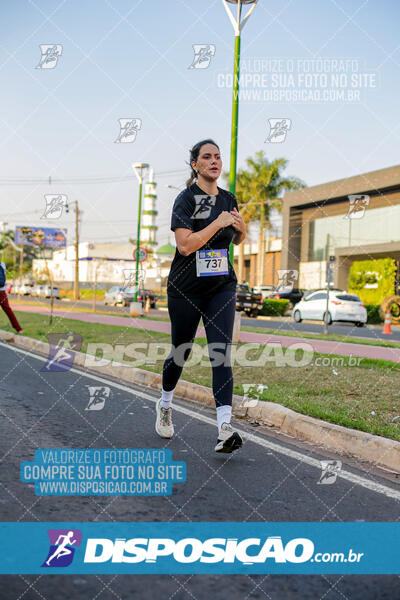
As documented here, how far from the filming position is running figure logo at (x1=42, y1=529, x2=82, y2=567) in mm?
2639

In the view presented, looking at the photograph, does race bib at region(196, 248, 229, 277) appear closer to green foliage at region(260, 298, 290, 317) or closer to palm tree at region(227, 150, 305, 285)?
green foliage at region(260, 298, 290, 317)

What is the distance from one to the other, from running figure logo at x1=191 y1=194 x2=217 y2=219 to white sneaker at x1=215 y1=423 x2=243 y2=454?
1403mm

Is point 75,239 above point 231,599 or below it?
above

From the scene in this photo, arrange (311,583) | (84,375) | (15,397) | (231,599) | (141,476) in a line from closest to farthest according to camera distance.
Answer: (231,599)
(311,583)
(141,476)
(15,397)
(84,375)

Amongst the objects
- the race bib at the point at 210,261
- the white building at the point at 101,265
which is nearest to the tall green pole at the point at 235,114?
the race bib at the point at 210,261

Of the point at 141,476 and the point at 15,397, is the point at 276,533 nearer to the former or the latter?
the point at 141,476

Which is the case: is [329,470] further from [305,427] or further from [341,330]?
[341,330]

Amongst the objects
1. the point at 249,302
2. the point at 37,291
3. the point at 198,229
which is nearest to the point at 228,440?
the point at 198,229

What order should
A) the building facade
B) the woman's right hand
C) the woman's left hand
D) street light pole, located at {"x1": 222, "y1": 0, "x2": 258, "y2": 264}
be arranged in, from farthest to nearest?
the building facade
street light pole, located at {"x1": 222, "y1": 0, "x2": 258, "y2": 264}
the woman's left hand
the woman's right hand

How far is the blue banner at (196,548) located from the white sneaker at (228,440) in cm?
107

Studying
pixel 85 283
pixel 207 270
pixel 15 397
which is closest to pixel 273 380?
pixel 15 397

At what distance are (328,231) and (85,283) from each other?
50.3 meters

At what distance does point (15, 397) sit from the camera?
639cm

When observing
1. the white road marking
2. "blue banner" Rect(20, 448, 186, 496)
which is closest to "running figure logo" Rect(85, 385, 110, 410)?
the white road marking
